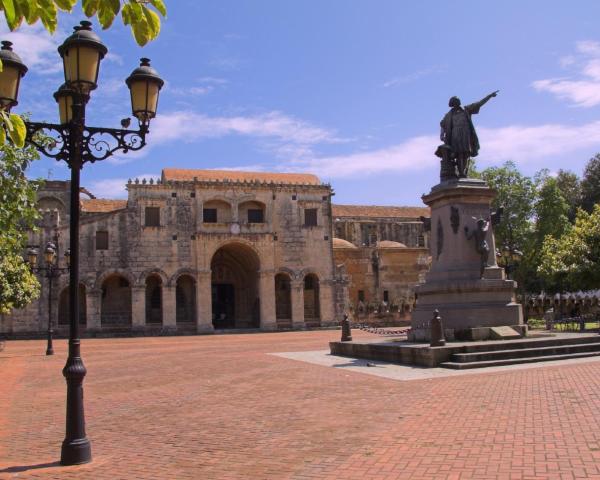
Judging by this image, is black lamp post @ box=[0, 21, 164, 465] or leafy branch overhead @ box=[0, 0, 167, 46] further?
black lamp post @ box=[0, 21, 164, 465]

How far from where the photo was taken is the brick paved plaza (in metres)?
5.98

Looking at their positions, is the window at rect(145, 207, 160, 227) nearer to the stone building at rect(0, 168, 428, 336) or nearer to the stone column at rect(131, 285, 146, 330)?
the stone building at rect(0, 168, 428, 336)

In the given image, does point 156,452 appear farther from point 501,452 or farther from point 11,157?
point 11,157

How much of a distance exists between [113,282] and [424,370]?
34.1m

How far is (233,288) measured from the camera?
4831cm

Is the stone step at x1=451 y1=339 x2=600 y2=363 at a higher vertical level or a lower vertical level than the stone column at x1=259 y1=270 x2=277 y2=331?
lower

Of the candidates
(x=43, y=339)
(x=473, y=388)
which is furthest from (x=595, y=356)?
(x=43, y=339)

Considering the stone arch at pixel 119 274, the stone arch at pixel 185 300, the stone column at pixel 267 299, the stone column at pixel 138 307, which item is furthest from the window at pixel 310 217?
the stone arch at pixel 119 274

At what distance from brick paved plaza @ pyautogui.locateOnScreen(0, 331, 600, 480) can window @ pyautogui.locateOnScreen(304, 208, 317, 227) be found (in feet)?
103

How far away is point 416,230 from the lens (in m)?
59.3

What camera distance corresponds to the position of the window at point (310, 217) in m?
44.7

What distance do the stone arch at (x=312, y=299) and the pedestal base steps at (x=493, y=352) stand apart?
2917 cm

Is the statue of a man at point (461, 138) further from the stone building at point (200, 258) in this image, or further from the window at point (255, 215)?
the window at point (255, 215)

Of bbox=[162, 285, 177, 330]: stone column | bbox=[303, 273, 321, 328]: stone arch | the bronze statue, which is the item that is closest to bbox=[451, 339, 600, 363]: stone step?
→ the bronze statue
